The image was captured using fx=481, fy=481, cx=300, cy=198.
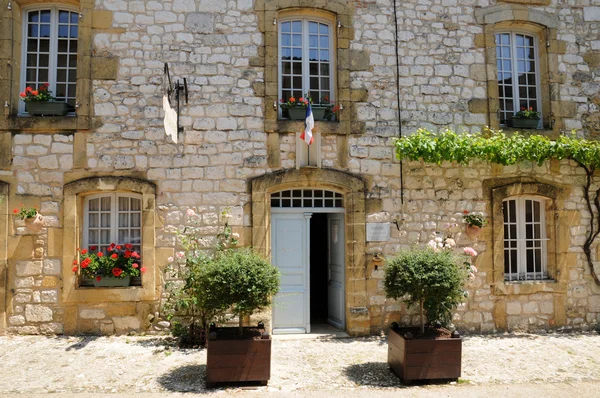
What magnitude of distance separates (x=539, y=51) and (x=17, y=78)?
804 cm

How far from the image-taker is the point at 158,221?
672 centimetres

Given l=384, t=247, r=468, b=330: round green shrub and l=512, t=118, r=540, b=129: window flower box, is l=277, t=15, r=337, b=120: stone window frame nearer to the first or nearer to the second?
l=512, t=118, r=540, b=129: window flower box

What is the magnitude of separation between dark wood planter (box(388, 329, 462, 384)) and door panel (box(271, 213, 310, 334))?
213 centimetres

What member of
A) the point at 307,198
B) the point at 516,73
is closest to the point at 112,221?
the point at 307,198

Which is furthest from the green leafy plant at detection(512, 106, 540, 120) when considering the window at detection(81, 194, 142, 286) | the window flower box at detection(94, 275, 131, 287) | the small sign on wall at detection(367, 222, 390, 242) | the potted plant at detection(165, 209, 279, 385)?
the window flower box at detection(94, 275, 131, 287)

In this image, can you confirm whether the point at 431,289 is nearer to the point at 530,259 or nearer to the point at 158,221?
the point at 530,259

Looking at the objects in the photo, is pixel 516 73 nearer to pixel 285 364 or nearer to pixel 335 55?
pixel 335 55

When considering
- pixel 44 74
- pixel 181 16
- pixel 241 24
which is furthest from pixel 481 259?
pixel 44 74

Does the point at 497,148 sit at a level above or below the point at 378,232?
above

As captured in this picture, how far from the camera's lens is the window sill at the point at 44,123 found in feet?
21.9

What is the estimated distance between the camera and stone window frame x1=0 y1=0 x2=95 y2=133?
6687 mm

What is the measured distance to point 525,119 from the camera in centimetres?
755

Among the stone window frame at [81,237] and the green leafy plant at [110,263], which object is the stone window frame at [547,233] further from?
the green leafy plant at [110,263]

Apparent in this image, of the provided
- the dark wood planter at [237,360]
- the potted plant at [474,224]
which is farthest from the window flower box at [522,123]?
the dark wood planter at [237,360]
